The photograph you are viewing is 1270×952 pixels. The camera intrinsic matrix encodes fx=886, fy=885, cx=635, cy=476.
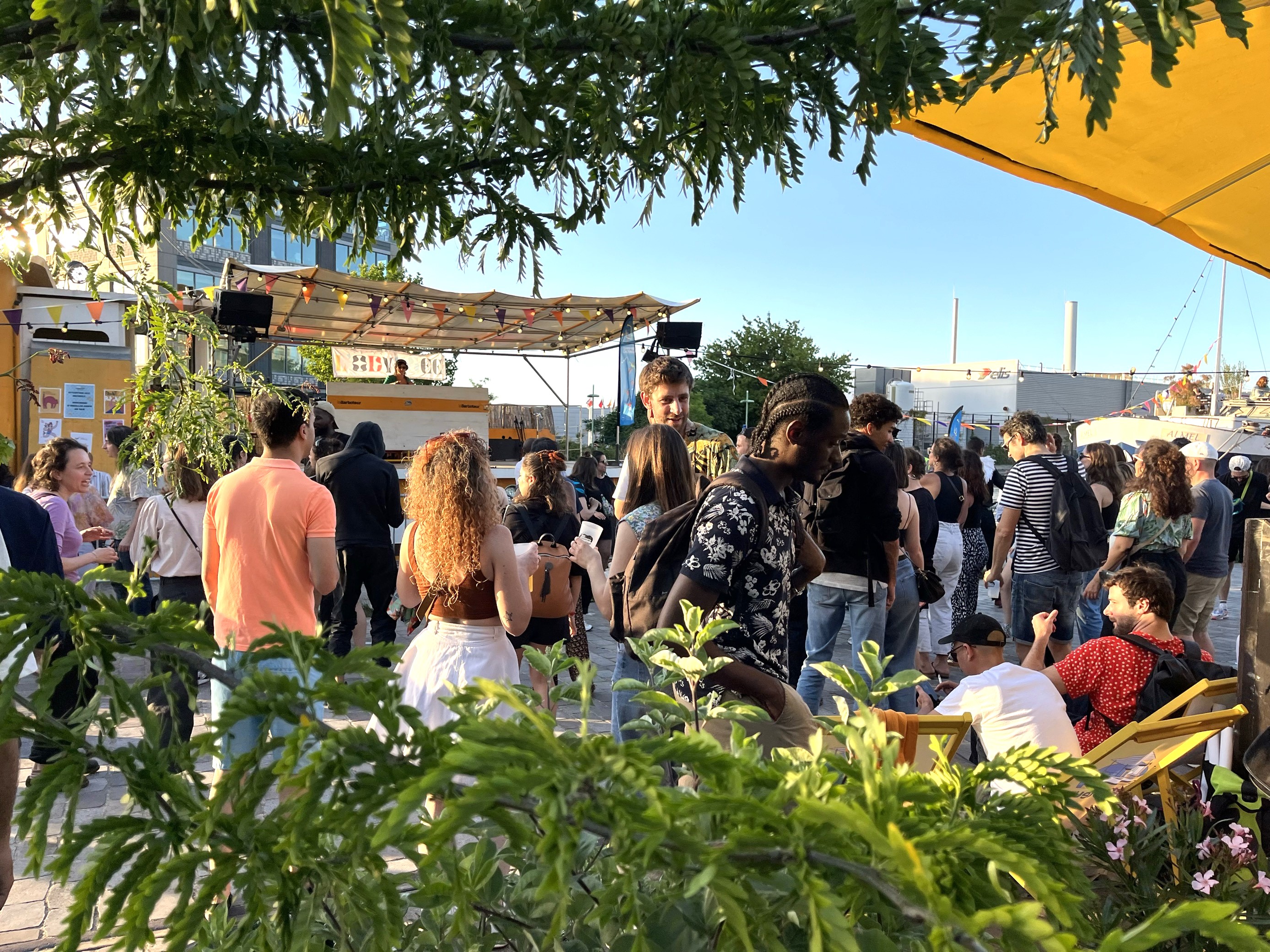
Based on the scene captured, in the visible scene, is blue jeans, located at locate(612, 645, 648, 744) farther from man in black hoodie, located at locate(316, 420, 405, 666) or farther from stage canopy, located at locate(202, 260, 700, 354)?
stage canopy, located at locate(202, 260, 700, 354)

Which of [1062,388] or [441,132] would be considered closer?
[441,132]

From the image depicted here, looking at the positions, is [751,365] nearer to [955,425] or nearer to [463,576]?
[955,425]

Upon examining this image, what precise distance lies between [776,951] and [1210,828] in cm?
202

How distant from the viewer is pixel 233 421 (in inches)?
70.4

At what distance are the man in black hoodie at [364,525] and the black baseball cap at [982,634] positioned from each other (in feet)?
12.1

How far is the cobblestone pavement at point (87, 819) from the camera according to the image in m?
2.20

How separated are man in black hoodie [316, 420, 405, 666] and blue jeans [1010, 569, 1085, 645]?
166 inches

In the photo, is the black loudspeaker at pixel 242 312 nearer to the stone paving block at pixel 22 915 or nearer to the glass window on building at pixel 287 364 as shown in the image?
the stone paving block at pixel 22 915

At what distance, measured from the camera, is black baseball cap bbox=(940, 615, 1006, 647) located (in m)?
4.00

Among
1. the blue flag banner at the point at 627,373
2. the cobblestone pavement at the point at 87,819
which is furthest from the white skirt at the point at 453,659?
the blue flag banner at the point at 627,373

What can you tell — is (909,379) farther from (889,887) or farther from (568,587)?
(889,887)

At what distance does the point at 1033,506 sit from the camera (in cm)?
580

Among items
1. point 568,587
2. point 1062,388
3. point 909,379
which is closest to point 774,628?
point 568,587

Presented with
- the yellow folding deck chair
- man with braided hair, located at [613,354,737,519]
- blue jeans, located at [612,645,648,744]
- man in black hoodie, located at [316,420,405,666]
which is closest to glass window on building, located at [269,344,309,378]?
man in black hoodie, located at [316,420,405,666]
